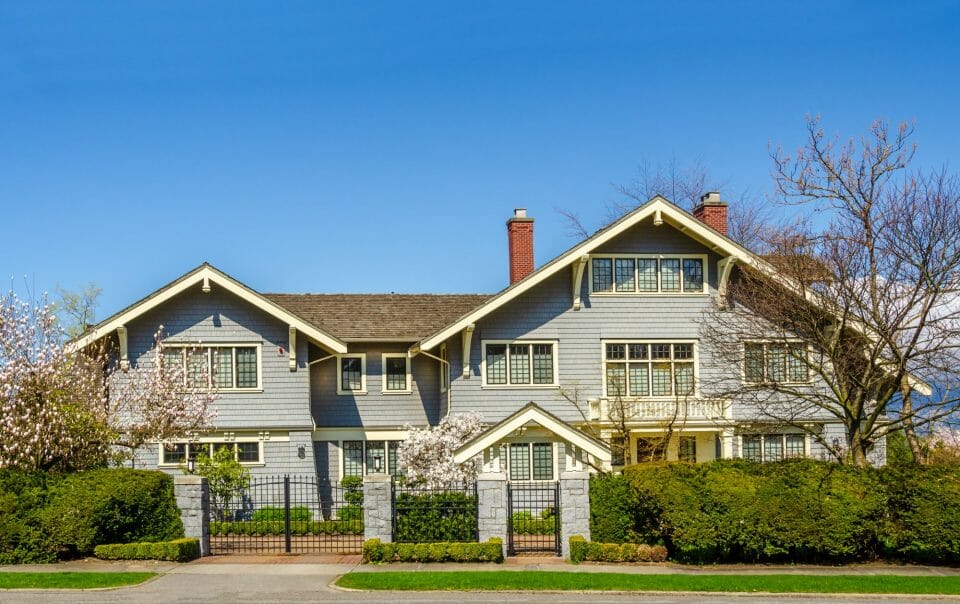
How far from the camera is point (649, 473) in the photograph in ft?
72.7

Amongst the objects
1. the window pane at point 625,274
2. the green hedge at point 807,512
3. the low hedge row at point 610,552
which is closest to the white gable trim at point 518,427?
the green hedge at point 807,512

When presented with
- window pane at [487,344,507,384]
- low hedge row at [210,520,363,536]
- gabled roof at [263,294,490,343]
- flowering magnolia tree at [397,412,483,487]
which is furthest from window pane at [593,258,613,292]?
low hedge row at [210,520,363,536]

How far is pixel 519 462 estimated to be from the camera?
30.2 metres

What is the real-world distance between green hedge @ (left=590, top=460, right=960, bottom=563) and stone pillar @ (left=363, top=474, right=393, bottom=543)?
17.3 ft

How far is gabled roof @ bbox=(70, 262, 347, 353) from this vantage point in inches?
1139

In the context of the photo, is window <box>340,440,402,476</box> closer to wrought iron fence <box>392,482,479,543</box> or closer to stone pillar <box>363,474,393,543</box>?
wrought iron fence <box>392,482,479,543</box>

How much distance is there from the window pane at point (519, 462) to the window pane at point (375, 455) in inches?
163

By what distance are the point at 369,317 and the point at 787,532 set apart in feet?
52.6

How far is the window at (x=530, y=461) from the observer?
3017 cm

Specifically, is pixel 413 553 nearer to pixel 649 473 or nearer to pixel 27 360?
pixel 649 473

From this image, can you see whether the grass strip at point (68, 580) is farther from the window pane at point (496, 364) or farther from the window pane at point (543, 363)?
the window pane at point (543, 363)

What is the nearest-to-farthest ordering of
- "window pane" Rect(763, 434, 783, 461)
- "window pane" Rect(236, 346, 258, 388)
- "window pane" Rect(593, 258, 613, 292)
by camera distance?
"window pane" Rect(236, 346, 258, 388) → "window pane" Rect(593, 258, 613, 292) → "window pane" Rect(763, 434, 783, 461)

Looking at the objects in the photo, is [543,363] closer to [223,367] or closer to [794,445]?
[794,445]

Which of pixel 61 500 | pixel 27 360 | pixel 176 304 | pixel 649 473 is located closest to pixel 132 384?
pixel 176 304
